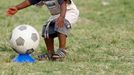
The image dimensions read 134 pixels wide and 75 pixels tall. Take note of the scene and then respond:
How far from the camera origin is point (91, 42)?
10000 mm

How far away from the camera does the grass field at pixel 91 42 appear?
279 inches

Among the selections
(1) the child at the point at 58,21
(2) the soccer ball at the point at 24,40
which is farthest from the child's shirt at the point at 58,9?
(2) the soccer ball at the point at 24,40

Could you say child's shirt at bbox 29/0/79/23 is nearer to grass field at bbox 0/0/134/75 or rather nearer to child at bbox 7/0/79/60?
child at bbox 7/0/79/60

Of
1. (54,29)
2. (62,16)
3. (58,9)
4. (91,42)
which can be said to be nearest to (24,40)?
(54,29)

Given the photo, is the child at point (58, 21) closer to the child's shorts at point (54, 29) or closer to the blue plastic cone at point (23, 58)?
the child's shorts at point (54, 29)

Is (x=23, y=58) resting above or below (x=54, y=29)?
below

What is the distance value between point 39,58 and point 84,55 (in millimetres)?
924

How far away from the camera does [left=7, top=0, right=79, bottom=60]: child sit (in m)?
7.64

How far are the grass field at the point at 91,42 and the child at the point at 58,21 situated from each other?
0.26m

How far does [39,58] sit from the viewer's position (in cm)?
789

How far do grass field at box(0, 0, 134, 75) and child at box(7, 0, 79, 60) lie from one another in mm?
258

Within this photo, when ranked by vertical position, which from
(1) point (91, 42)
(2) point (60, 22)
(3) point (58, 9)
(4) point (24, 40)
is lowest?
(1) point (91, 42)

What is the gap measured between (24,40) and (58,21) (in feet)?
1.84

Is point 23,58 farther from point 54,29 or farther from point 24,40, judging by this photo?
point 54,29
